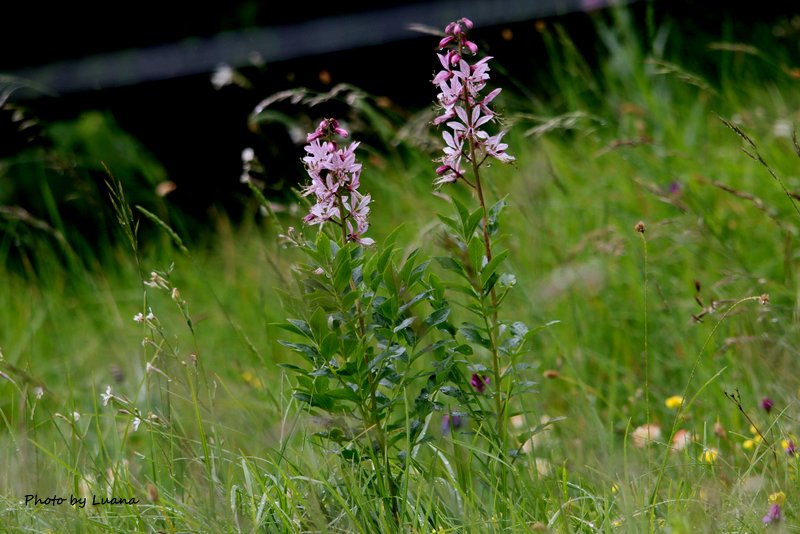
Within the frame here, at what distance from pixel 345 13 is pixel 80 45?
4.44 ft

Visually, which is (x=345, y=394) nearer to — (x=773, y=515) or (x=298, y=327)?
(x=298, y=327)

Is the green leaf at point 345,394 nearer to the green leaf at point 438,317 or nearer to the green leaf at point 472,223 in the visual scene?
the green leaf at point 438,317

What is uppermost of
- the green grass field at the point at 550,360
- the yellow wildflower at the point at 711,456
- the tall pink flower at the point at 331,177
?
the tall pink flower at the point at 331,177

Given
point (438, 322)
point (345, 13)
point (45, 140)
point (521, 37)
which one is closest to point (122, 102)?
point (45, 140)

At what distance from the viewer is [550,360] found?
97.1 inches

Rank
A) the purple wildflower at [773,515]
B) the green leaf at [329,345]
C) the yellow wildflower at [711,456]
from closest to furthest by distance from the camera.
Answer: the purple wildflower at [773,515], the green leaf at [329,345], the yellow wildflower at [711,456]

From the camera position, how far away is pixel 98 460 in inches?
67.6

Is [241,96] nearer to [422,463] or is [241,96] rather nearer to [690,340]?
[690,340]

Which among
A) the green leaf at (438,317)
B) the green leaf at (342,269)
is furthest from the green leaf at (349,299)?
the green leaf at (438,317)

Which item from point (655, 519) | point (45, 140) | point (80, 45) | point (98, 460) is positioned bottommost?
point (655, 519)

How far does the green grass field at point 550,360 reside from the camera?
1468 mm

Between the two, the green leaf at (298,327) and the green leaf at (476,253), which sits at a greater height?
the green leaf at (476,253)

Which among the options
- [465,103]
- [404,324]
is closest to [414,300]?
[404,324]

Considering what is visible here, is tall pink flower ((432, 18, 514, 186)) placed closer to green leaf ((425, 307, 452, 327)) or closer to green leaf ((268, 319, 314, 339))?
green leaf ((425, 307, 452, 327))
